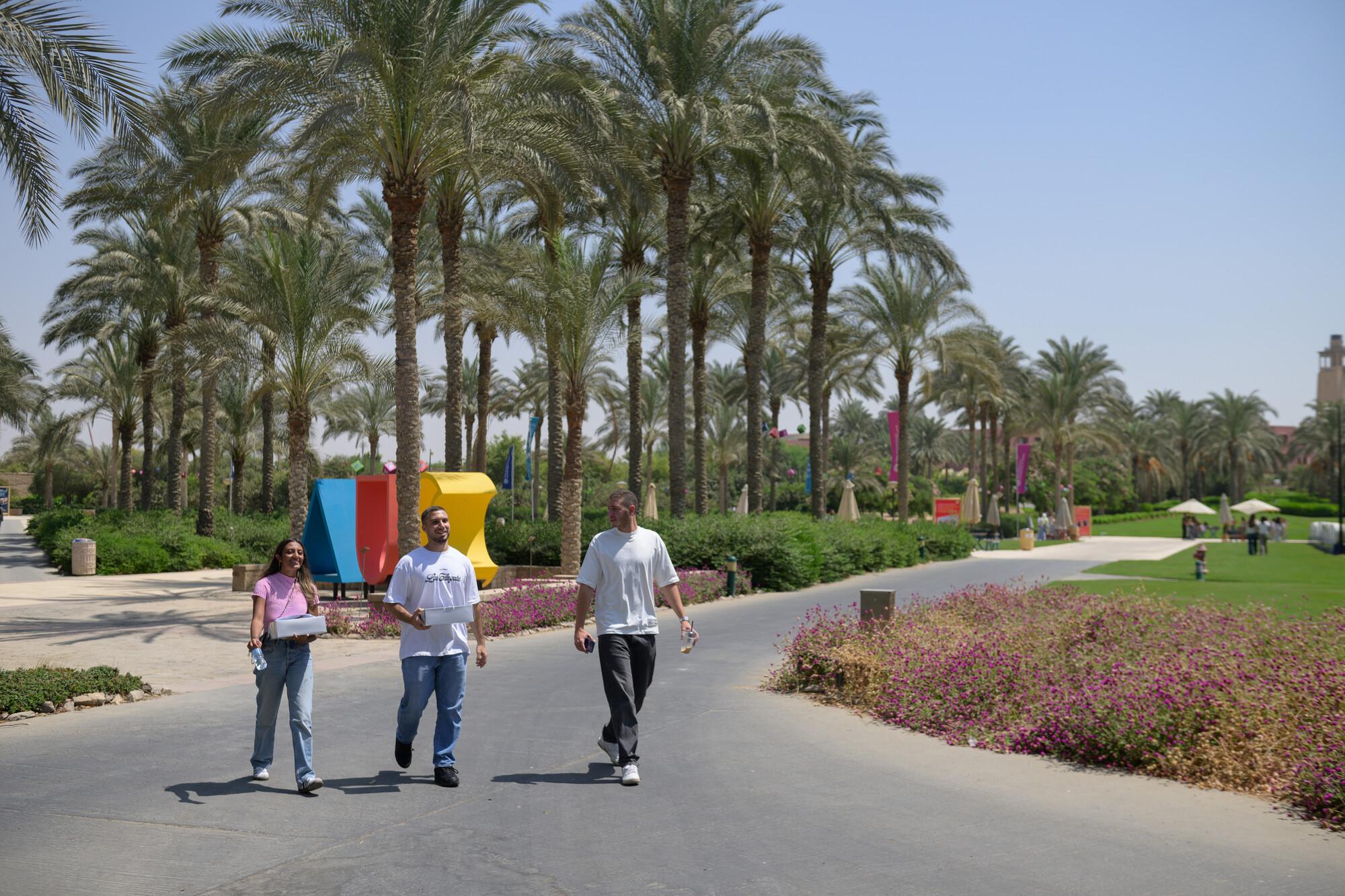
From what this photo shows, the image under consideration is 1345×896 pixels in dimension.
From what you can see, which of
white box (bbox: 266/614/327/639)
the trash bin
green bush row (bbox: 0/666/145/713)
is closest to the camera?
white box (bbox: 266/614/327/639)

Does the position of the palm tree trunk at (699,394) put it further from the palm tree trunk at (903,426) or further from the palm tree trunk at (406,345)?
the palm tree trunk at (406,345)

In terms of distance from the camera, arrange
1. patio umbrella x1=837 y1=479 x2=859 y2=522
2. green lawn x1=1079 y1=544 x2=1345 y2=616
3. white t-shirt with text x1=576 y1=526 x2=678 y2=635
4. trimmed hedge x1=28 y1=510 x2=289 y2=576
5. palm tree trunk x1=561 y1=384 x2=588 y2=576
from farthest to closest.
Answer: patio umbrella x1=837 y1=479 x2=859 y2=522 → trimmed hedge x1=28 y1=510 x2=289 y2=576 → palm tree trunk x1=561 y1=384 x2=588 y2=576 → green lawn x1=1079 y1=544 x2=1345 y2=616 → white t-shirt with text x1=576 y1=526 x2=678 y2=635

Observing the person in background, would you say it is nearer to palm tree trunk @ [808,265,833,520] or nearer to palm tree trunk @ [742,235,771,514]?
palm tree trunk @ [742,235,771,514]

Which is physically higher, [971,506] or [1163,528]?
[971,506]

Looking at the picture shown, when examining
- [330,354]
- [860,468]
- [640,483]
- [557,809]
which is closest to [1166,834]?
[557,809]

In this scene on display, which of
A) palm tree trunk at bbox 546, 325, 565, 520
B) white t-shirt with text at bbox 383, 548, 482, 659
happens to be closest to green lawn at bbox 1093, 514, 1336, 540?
palm tree trunk at bbox 546, 325, 565, 520

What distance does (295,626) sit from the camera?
643 centimetres

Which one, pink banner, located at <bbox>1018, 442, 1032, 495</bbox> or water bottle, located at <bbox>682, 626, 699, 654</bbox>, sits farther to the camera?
pink banner, located at <bbox>1018, 442, 1032, 495</bbox>

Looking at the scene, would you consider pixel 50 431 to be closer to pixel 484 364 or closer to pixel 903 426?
pixel 484 364

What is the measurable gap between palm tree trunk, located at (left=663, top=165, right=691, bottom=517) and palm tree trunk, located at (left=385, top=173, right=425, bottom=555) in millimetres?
8526

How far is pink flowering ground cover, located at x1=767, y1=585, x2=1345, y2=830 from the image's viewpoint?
23.1 feet

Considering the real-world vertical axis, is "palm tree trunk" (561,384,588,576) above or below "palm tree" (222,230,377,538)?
below

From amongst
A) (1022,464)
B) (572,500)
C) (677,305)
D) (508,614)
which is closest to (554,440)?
(677,305)

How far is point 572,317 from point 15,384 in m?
33.4
